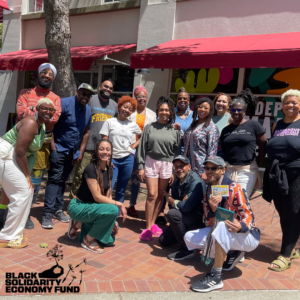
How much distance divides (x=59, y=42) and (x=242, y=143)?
423 centimetres

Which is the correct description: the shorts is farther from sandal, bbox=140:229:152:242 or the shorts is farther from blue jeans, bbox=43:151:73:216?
blue jeans, bbox=43:151:73:216

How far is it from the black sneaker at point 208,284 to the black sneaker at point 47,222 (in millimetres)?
2203

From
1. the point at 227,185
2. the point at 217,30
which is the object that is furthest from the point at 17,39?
the point at 227,185

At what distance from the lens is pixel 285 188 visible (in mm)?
3682

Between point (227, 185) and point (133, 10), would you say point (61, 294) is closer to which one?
point (227, 185)

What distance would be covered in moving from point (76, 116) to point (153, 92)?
5.32m

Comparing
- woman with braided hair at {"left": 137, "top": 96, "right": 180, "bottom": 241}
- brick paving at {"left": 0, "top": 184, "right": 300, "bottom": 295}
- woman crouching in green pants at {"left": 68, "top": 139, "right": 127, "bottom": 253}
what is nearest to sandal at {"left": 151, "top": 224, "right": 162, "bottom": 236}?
woman with braided hair at {"left": 137, "top": 96, "right": 180, "bottom": 241}

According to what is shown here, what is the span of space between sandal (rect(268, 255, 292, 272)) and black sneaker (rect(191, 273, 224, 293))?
0.87 m

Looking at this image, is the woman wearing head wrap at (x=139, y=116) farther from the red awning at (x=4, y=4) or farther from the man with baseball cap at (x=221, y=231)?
the red awning at (x=4, y=4)

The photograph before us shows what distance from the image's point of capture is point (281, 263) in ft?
12.1

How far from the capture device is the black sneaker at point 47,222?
4.45 meters

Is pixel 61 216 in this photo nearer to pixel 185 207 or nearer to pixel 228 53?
pixel 185 207

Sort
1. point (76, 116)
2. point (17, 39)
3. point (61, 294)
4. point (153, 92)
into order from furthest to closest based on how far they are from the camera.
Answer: point (17, 39) < point (153, 92) < point (76, 116) < point (61, 294)

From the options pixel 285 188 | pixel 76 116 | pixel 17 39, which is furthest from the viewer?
pixel 17 39
